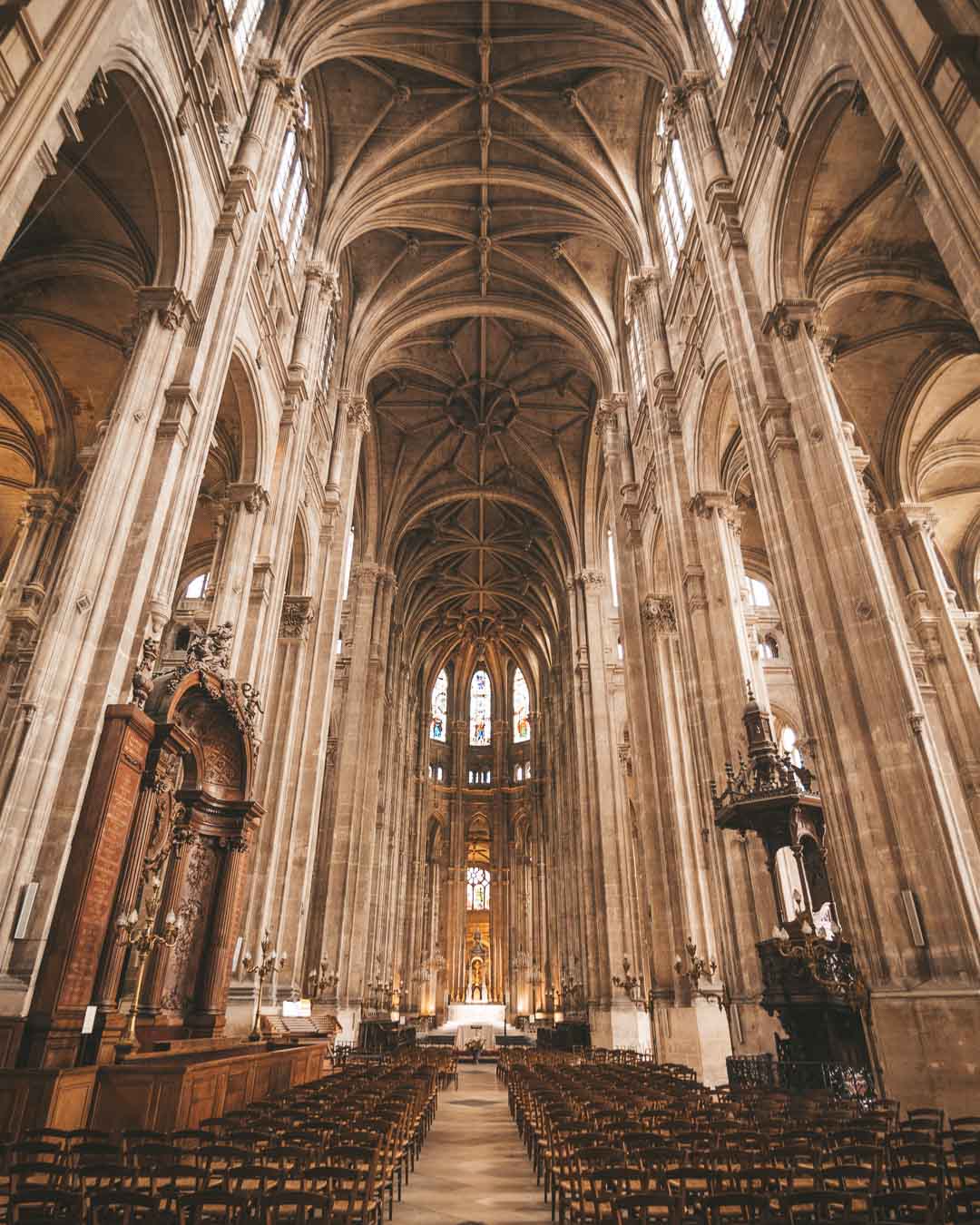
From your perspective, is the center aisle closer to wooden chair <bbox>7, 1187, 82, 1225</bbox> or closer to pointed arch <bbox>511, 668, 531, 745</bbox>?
wooden chair <bbox>7, 1187, 82, 1225</bbox>

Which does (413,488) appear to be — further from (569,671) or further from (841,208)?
(841,208)

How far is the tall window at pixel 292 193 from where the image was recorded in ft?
56.0

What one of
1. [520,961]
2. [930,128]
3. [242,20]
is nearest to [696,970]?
[930,128]

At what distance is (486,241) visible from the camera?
76.8 ft

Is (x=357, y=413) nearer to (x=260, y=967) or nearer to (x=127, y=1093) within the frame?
(x=260, y=967)

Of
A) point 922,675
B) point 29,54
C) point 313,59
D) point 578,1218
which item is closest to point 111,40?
point 29,54

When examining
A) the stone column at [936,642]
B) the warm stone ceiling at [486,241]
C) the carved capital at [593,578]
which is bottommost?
the stone column at [936,642]

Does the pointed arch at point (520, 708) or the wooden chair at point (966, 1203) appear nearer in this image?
the wooden chair at point (966, 1203)

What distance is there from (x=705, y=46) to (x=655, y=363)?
6.23 metres

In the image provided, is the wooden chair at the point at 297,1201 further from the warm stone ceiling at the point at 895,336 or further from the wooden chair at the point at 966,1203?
the warm stone ceiling at the point at 895,336

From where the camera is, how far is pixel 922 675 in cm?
1623

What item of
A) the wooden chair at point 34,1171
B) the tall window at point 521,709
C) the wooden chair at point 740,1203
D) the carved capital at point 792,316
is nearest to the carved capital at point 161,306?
the carved capital at point 792,316

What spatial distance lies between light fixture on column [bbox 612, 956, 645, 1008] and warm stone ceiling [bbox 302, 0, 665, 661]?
1519 centimetres

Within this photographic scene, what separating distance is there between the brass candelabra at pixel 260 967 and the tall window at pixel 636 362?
1564 cm
